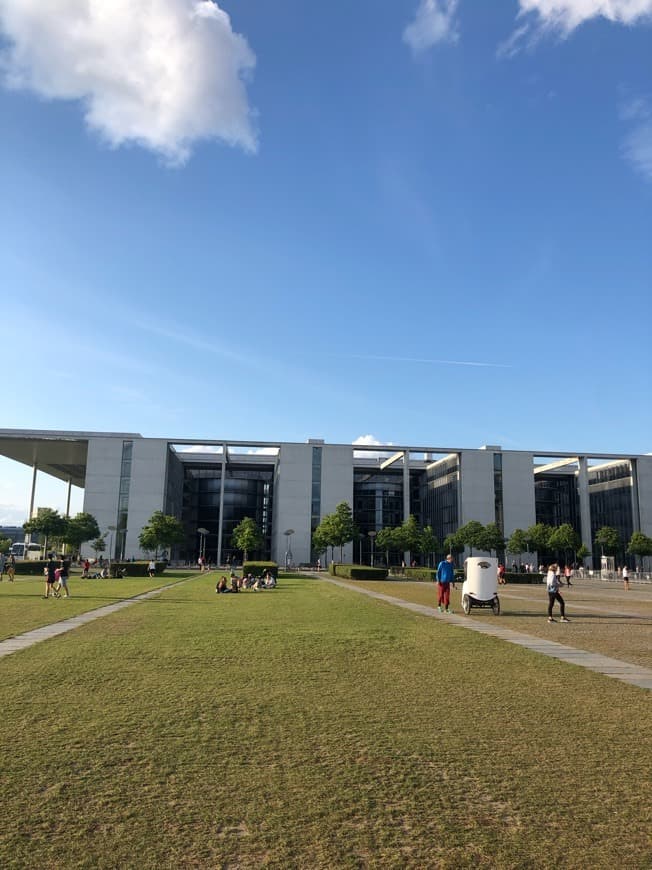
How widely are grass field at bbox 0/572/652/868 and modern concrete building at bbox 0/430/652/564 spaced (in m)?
80.7

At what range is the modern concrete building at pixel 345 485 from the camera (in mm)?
98688

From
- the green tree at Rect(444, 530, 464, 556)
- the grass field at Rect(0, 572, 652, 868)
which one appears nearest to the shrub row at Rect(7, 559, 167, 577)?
the grass field at Rect(0, 572, 652, 868)

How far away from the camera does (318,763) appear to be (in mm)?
5891

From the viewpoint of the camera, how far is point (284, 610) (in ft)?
73.5

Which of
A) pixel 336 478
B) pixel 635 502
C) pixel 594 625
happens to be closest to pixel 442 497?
pixel 336 478

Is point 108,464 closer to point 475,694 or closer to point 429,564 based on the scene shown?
point 429,564

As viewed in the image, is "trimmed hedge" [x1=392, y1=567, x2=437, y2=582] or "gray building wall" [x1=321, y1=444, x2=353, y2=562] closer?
"trimmed hedge" [x1=392, y1=567, x2=437, y2=582]

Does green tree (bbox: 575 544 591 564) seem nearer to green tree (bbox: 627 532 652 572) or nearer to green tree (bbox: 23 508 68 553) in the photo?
green tree (bbox: 627 532 652 572)

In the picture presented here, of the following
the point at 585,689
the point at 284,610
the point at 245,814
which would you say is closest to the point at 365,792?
the point at 245,814

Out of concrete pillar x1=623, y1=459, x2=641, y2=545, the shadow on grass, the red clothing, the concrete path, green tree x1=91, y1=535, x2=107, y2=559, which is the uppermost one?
concrete pillar x1=623, y1=459, x2=641, y2=545

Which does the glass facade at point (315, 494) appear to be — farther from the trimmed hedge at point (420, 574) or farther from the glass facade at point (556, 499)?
the glass facade at point (556, 499)

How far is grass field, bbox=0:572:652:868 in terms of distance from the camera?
4.34 metres

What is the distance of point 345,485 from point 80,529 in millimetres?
40167

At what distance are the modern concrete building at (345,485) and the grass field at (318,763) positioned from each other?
80.7m
